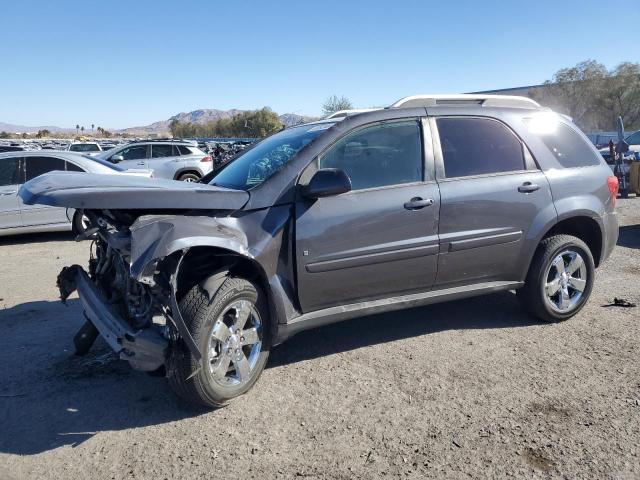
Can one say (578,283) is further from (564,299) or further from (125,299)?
(125,299)

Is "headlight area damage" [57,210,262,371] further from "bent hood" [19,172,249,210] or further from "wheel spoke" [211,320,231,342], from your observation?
"wheel spoke" [211,320,231,342]

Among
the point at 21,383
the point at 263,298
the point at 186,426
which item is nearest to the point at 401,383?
the point at 263,298

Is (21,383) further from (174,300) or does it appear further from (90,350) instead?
(174,300)

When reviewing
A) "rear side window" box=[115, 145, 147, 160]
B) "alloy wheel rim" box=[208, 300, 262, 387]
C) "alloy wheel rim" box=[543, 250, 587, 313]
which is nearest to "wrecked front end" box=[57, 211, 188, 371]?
"alloy wheel rim" box=[208, 300, 262, 387]

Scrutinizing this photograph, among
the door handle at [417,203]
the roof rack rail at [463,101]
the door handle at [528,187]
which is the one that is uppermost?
the roof rack rail at [463,101]

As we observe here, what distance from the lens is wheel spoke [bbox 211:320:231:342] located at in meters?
3.24

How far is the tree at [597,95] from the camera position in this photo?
4734 cm

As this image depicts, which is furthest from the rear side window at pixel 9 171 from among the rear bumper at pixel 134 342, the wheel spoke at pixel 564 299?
the wheel spoke at pixel 564 299

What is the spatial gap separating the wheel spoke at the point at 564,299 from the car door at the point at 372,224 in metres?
1.43

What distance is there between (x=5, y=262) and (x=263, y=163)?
209 inches

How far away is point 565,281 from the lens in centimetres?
472

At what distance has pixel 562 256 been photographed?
468 cm

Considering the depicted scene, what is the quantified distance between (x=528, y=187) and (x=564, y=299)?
1.12m

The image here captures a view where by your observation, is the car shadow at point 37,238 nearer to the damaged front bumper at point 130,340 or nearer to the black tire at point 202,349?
the damaged front bumper at point 130,340
